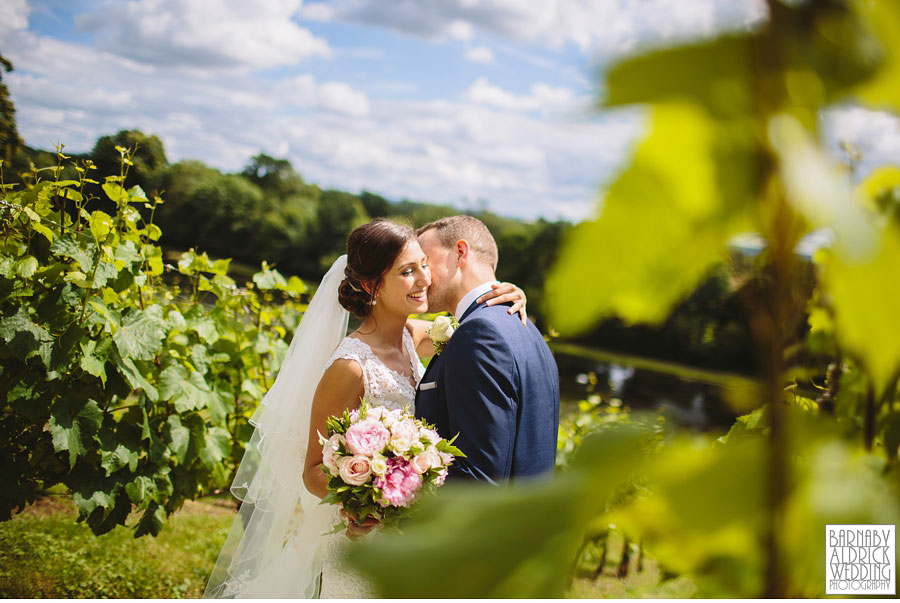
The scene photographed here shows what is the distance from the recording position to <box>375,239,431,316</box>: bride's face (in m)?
3.52

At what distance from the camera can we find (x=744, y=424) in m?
1.00

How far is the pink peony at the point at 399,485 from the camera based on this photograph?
2.27m

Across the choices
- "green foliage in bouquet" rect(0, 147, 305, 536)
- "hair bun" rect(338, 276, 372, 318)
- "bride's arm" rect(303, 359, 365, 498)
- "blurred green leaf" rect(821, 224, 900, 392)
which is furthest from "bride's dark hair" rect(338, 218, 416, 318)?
"blurred green leaf" rect(821, 224, 900, 392)

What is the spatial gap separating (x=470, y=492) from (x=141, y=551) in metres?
5.86

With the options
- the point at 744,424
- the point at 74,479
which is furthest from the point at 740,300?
the point at 74,479

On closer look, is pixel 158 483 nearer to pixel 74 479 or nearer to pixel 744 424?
pixel 74 479

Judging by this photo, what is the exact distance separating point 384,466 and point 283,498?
5.72 ft

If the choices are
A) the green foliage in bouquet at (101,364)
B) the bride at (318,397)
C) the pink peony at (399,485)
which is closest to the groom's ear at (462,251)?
the bride at (318,397)

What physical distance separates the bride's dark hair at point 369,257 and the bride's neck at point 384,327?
3.6 inches

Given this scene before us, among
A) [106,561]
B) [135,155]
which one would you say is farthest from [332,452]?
[135,155]

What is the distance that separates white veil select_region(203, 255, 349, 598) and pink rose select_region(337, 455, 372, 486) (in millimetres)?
1405

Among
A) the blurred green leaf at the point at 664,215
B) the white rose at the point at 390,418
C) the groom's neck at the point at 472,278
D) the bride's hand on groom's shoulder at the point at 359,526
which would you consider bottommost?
the bride's hand on groom's shoulder at the point at 359,526

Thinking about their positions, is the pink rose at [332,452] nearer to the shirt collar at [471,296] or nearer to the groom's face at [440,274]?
the shirt collar at [471,296]

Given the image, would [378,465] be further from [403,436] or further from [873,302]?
[873,302]
